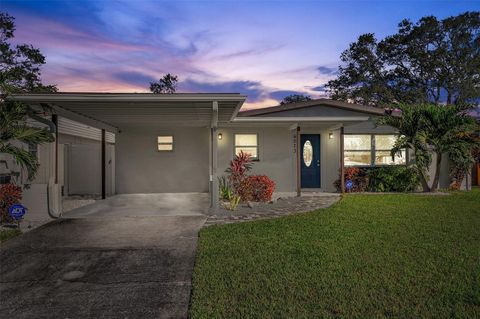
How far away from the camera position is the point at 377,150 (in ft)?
42.3

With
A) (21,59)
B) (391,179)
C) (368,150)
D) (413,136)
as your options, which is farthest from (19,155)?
(21,59)

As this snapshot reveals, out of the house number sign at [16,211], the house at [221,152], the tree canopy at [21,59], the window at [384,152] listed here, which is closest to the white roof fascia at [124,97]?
the house number sign at [16,211]

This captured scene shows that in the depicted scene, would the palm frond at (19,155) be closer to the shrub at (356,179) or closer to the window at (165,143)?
the window at (165,143)

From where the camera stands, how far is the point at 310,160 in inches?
500

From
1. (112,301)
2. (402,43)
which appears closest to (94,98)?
(112,301)

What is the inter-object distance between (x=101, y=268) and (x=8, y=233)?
3224 millimetres

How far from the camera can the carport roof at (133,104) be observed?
22.3ft

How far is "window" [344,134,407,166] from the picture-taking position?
12.7 m

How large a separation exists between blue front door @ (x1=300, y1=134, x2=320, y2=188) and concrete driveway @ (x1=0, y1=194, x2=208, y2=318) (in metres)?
6.18

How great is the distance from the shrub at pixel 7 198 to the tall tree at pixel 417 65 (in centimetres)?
2646

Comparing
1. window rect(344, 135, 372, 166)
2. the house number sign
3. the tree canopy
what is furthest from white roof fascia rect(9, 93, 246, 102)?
the tree canopy

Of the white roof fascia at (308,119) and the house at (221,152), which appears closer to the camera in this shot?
the white roof fascia at (308,119)

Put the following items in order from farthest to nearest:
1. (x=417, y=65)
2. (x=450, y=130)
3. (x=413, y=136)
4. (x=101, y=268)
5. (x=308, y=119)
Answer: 1. (x=417, y=65)
2. (x=413, y=136)
3. (x=450, y=130)
4. (x=308, y=119)
5. (x=101, y=268)

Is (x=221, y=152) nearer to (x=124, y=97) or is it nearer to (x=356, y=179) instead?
(x=356, y=179)
